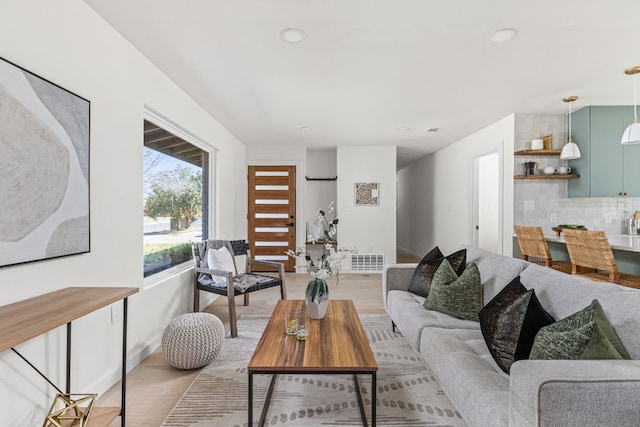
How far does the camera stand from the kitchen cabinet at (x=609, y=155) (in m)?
3.74

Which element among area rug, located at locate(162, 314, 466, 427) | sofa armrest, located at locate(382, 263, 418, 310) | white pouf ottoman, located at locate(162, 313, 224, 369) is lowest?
area rug, located at locate(162, 314, 466, 427)

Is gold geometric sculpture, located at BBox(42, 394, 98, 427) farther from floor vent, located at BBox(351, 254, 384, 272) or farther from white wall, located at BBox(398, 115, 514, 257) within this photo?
floor vent, located at BBox(351, 254, 384, 272)

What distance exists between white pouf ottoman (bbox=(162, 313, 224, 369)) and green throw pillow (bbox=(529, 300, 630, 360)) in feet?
6.61

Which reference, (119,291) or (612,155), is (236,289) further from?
(612,155)

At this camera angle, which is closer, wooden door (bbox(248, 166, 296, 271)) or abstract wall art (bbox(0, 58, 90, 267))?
abstract wall art (bbox(0, 58, 90, 267))

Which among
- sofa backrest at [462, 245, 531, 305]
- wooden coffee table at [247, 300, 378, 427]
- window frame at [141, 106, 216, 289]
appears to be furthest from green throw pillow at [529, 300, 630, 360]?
window frame at [141, 106, 216, 289]

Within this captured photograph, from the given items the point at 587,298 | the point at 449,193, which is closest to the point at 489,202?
the point at 449,193

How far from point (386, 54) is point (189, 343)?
259 cm

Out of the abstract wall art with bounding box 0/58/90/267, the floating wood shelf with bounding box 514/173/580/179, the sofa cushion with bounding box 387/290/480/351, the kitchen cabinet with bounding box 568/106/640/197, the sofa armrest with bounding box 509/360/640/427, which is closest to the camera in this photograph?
the sofa armrest with bounding box 509/360/640/427

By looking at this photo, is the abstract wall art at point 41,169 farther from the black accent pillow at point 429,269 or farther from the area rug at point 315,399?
the black accent pillow at point 429,269

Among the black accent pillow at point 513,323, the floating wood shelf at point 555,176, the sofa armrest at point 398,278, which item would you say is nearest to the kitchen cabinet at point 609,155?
the floating wood shelf at point 555,176

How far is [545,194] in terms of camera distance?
4117 mm

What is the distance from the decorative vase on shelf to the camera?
2.18 meters

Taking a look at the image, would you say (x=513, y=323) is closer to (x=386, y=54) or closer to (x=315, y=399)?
(x=315, y=399)
